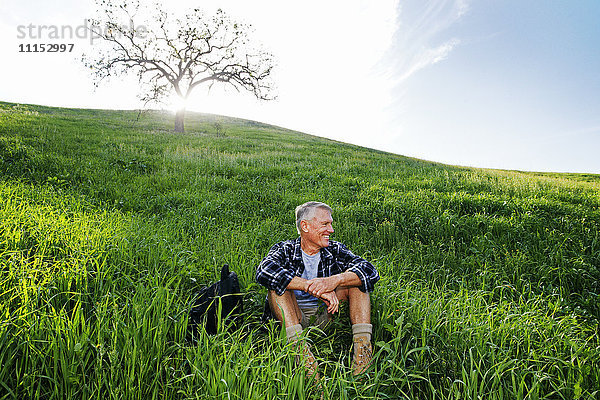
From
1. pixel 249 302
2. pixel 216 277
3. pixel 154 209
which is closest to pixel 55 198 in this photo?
pixel 154 209

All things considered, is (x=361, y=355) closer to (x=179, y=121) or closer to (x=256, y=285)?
(x=256, y=285)

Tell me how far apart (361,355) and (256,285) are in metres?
1.59

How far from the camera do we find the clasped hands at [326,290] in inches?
111

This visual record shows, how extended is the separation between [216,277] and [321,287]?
1661 millimetres

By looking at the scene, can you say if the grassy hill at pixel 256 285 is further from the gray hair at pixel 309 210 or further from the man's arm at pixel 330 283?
the gray hair at pixel 309 210

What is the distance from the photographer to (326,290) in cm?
286

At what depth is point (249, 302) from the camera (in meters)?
3.53

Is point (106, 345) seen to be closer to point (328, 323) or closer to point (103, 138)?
point (328, 323)

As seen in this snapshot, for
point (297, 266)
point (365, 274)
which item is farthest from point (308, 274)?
point (365, 274)

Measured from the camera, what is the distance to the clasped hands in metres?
2.83

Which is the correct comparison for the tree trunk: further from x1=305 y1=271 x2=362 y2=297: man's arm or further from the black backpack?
x1=305 y1=271 x2=362 y2=297: man's arm

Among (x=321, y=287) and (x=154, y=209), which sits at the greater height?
(x=321, y=287)

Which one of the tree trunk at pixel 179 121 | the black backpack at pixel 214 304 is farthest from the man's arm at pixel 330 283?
the tree trunk at pixel 179 121

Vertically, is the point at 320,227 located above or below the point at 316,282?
above
